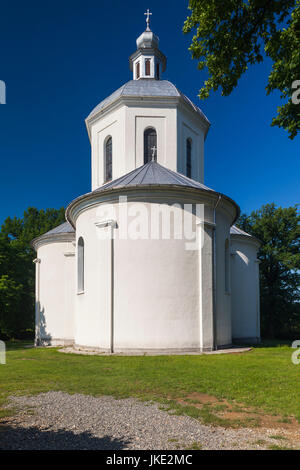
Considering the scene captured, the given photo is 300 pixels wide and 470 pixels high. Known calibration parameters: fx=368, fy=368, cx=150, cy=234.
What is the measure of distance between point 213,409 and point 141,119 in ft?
55.3

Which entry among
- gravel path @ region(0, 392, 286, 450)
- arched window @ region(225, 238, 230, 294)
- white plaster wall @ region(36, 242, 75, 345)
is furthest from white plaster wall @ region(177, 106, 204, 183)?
gravel path @ region(0, 392, 286, 450)

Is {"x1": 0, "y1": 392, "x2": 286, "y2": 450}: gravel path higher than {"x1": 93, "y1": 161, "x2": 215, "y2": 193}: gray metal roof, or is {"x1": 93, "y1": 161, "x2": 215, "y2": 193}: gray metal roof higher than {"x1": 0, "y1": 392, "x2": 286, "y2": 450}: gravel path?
{"x1": 93, "y1": 161, "x2": 215, "y2": 193}: gray metal roof

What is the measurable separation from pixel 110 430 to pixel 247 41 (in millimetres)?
7409

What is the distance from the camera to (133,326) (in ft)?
45.9

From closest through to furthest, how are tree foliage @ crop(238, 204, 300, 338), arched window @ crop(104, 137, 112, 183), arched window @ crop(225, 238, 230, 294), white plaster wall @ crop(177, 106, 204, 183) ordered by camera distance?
arched window @ crop(225, 238, 230, 294) < white plaster wall @ crop(177, 106, 204, 183) < arched window @ crop(104, 137, 112, 183) < tree foliage @ crop(238, 204, 300, 338)

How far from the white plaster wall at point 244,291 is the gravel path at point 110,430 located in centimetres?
1535

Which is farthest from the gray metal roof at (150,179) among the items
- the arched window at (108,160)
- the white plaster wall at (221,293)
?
the arched window at (108,160)

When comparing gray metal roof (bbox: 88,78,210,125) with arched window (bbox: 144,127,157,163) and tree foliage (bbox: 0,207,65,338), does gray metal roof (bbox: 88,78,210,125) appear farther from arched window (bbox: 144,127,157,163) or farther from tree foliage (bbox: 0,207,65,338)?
tree foliage (bbox: 0,207,65,338)

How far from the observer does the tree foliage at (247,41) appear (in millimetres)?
6836

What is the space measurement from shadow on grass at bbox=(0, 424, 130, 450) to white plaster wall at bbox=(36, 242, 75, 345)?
14.4m

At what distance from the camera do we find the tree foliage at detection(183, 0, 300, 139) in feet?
22.4

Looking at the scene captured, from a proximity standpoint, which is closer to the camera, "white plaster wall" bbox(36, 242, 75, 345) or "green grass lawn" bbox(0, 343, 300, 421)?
"green grass lawn" bbox(0, 343, 300, 421)

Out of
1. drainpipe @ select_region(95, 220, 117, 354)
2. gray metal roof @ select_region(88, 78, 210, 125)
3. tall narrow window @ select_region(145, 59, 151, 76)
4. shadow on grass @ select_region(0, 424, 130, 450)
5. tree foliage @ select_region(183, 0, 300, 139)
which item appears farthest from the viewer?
tall narrow window @ select_region(145, 59, 151, 76)
